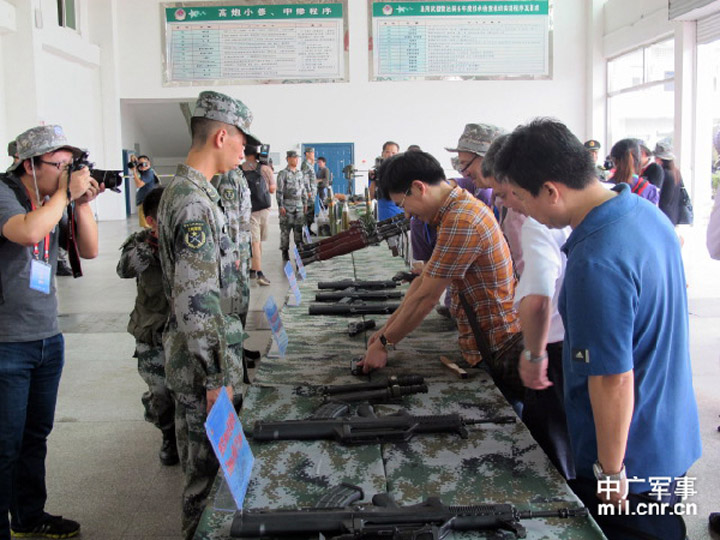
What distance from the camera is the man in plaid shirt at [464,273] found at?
7.00 feet

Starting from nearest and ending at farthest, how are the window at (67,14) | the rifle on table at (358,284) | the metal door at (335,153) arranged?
the rifle on table at (358,284) → the window at (67,14) → the metal door at (335,153)

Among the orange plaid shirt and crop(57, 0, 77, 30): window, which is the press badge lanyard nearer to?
the orange plaid shirt

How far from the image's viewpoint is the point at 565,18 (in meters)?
14.7

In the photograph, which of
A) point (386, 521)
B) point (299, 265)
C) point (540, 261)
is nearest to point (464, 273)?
point (540, 261)

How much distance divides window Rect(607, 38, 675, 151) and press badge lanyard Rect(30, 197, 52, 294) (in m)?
11.7

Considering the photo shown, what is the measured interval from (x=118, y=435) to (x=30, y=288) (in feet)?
5.04

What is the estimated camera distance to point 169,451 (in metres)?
3.01

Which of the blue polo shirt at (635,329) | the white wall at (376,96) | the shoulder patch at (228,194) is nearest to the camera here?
the blue polo shirt at (635,329)

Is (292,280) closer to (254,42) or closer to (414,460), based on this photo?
(414,460)

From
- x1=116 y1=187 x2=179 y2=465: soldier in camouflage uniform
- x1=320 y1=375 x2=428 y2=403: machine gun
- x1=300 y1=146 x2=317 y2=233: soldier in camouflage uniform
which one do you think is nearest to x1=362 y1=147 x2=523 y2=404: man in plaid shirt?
x1=320 y1=375 x2=428 y2=403: machine gun

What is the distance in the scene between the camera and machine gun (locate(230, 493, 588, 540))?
4.15ft

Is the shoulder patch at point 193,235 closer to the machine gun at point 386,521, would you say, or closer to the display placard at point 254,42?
the machine gun at point 386,521

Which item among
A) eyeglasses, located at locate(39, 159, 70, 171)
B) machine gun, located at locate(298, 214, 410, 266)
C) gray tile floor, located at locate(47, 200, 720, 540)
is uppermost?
eyeglasses, located at locate(39, 159, 70, 171)

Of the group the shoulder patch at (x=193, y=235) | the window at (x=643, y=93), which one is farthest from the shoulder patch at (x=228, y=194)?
the window at (x=643, y=93)
